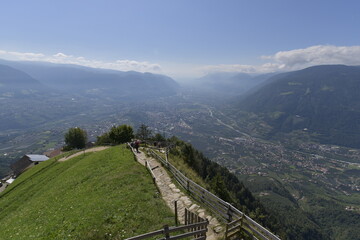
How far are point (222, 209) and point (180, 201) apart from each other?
496 centimetres

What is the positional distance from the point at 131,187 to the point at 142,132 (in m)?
74.2

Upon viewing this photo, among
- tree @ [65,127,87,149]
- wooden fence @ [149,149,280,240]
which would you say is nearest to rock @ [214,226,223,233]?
wooden fence @ [149,149,280,240]

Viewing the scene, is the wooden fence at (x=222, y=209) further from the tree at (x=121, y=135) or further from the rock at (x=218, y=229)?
the tree at (x=121, y=135)

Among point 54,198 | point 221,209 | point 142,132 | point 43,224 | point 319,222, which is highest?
point 221,209

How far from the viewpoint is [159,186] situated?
22078 mm

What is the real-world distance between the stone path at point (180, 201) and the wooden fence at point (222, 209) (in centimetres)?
70

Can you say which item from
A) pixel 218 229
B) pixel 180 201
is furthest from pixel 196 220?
pixel 180 201

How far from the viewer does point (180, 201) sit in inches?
735

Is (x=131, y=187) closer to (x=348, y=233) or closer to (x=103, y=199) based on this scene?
(x=103, y=199)

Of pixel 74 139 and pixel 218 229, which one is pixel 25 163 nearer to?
pixel 74 139

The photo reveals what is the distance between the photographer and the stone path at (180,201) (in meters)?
13.6

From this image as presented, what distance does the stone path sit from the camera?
1359 cm

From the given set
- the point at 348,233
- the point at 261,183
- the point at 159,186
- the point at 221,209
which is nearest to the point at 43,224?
the point at 159,186

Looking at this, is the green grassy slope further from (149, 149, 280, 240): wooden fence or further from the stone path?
(149, 149, 280, 240): wooden fence
